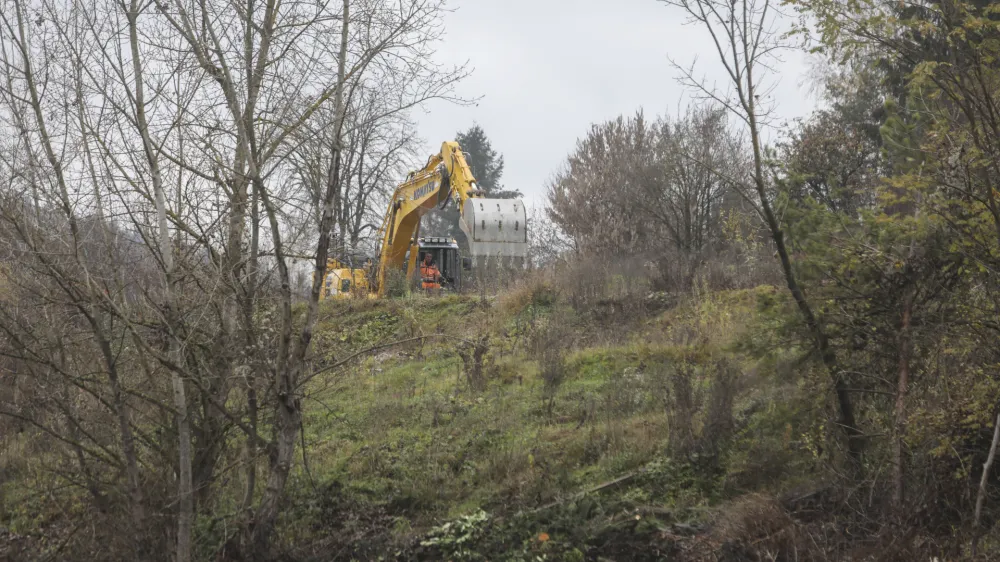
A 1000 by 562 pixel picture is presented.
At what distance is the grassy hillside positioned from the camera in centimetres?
661

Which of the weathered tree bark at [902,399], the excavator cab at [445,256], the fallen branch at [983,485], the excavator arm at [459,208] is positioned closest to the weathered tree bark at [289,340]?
the weathered tree bark at [902,399]

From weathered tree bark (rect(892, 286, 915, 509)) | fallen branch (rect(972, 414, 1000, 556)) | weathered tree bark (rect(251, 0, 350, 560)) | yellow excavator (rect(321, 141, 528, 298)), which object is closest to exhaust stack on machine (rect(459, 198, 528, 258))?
yellow excavator (rect(321, 141, 528, 298))

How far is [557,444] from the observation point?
8.45 m

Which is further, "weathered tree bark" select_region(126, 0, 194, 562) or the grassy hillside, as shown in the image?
the grassy hillside

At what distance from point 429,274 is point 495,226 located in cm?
462

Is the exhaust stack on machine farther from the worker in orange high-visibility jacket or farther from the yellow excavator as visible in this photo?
the worker in orange high-visibility jacket

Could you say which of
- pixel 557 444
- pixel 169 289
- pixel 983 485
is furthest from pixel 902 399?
pixel 169 289

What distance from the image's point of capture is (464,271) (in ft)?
62.6

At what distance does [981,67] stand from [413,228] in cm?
1306

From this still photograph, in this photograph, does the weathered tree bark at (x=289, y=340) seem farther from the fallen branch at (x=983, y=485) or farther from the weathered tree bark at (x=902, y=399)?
the fallen branch at (x=983, y=485)

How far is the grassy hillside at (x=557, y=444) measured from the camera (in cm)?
661

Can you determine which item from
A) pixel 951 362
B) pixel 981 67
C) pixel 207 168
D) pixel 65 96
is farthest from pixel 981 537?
pixel 65 96

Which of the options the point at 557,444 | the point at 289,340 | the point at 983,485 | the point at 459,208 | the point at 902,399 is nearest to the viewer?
the point at 983,485

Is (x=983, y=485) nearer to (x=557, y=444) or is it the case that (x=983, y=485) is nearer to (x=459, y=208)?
(x=557, y=444)
